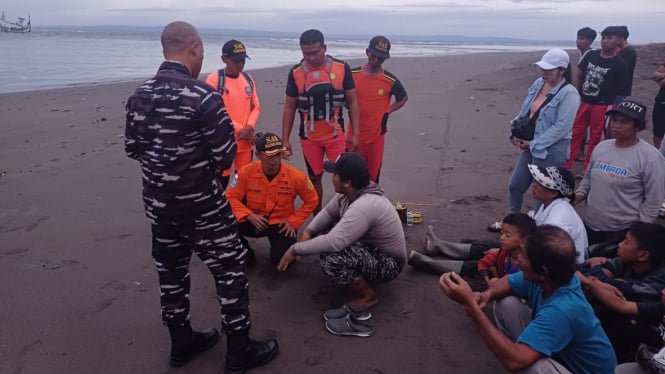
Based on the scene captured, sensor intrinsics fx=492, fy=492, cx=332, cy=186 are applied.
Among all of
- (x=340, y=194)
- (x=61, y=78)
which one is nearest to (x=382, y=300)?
(x=340, y=194)

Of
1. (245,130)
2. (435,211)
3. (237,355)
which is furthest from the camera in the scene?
(435,211)

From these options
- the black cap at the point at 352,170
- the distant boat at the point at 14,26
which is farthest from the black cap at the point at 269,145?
the distant boat at the point at 14,26

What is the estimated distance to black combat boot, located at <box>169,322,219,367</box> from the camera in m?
2.85

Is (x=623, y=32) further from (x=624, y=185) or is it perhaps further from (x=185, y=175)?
(x=185, y=175)

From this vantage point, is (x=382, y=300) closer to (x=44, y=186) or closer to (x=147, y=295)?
(x=147, y=295)

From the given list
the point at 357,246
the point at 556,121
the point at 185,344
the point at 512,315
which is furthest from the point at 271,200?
the point at 556,121

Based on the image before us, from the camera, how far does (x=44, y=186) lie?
6.09 m

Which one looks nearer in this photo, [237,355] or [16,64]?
[237,355]

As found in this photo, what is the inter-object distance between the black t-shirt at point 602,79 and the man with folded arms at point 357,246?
4.27 meters

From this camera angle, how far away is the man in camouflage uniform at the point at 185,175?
7.72 ft

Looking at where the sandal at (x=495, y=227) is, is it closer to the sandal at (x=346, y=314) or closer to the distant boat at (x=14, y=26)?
the sandal at (x=346, y=314)

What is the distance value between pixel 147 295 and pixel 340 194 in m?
1.63

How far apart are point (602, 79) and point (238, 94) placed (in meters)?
4.58

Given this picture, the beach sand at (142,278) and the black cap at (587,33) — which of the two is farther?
the black cap at (587,33)
